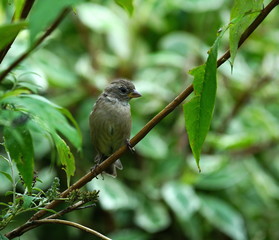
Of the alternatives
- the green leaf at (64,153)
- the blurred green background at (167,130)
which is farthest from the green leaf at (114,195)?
the green leaf at (64,153)

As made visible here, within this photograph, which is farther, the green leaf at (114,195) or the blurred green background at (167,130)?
the blurred green background at (167,130)

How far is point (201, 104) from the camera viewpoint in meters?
1.10

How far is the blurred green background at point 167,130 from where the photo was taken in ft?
12.4

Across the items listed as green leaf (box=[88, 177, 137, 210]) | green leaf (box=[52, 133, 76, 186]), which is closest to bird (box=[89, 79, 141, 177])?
green leaf (box=[88, 177, 137, 210])

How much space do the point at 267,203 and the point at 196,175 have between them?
614mm

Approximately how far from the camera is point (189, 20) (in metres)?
4.90

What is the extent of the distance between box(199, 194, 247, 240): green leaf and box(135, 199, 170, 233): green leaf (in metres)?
0.31

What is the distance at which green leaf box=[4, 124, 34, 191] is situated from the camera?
3.16 feet

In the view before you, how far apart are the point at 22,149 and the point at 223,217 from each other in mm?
2987

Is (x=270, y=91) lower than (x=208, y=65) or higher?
lower

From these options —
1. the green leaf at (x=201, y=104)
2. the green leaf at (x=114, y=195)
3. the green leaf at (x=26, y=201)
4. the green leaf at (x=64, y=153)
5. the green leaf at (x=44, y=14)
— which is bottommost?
the green leaf at (x=114, y=195)

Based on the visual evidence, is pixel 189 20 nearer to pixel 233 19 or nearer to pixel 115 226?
pixel 115 226

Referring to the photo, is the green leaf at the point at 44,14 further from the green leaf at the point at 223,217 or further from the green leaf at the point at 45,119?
the green leaf at the point at 223,217

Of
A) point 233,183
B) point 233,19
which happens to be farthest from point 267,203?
point 233,19
